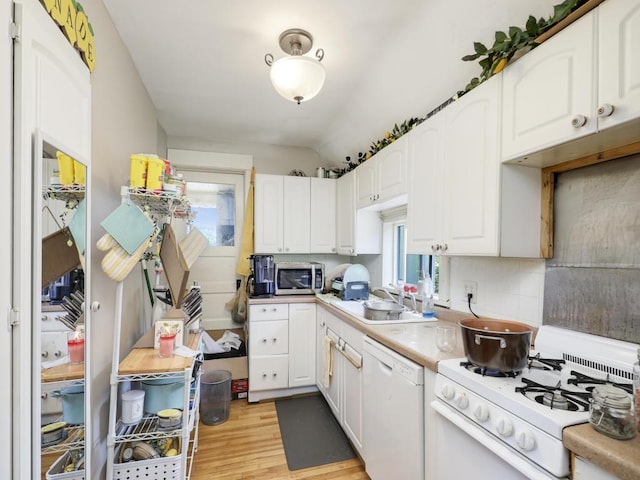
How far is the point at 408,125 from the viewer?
2035 mm

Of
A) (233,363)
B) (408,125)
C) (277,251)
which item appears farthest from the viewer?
(277,251)

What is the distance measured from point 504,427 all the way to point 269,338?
6.95ft

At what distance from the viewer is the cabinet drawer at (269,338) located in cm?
270

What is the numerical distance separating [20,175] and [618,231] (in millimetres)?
1982

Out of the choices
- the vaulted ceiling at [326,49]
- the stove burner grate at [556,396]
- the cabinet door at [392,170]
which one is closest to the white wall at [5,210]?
the vaulted ceiling at [326,49]

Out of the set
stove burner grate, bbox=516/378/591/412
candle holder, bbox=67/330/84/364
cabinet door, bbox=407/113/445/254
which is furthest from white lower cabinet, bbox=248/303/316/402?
stove burner grate, bbox=516/378/591/412

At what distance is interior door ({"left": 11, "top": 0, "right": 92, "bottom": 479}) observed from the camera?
0.88 metres

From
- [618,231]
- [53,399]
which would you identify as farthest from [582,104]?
[53,399]

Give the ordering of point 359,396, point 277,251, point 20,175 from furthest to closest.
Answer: point 277,251, point 359,396, point 20,175

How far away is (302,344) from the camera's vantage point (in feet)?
9.24

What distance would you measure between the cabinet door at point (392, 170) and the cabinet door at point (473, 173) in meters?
0.43

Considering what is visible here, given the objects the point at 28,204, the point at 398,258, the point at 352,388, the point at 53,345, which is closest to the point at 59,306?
the point at 53,345

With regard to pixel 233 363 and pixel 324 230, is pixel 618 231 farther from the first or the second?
pixel 233 363

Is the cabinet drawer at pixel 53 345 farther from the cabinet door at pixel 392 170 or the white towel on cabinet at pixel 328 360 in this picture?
the cabinet door at pixel 392 170
